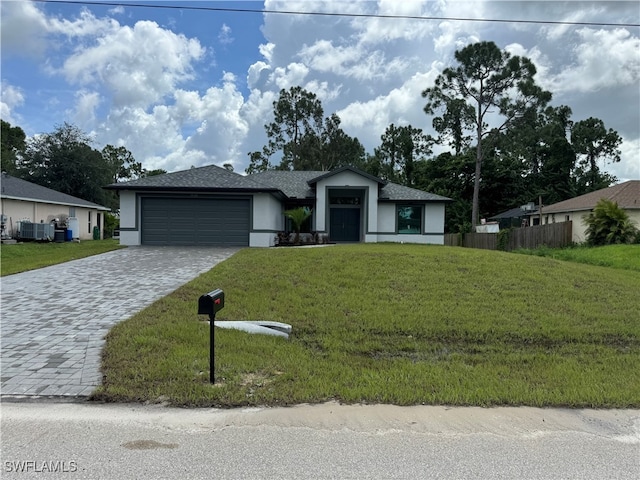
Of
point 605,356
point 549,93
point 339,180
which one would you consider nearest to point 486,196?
point 549,93

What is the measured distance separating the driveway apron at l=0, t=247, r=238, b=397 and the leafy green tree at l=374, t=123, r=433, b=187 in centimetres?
3471

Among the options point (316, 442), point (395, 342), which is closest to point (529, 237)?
point (395, 342)

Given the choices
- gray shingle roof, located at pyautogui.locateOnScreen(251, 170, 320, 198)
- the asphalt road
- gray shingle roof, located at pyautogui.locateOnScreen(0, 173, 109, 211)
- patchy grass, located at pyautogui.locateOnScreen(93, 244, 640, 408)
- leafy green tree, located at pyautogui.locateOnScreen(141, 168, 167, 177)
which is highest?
leafy green tree, located at pyautogui.locateOnScreen(141, 168, 167, 177)

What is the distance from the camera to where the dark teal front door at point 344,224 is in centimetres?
2212

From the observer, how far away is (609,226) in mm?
20250

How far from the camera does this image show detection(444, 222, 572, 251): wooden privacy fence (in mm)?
21922

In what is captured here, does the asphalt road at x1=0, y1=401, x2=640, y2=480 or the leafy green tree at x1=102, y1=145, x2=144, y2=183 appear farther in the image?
the leafy green tree at x1=102, y1=145, x2=144, y2=183

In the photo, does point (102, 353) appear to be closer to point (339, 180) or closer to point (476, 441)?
point (476, 441)

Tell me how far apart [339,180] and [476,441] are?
61.4ft

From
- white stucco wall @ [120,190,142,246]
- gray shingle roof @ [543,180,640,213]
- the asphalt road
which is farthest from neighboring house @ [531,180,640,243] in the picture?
white stucco wall @ [120,190,142,246]
